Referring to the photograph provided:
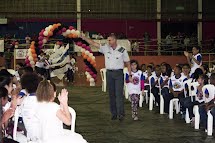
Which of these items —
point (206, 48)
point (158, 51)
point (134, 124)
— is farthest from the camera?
point (206, 48)

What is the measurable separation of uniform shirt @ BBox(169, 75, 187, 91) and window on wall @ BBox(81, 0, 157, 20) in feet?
57.5

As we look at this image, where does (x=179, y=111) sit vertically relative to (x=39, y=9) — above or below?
below

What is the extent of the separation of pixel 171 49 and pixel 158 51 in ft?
2.26

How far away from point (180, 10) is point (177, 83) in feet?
60.5

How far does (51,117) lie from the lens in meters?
5.43

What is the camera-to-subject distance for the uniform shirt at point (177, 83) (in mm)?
11109

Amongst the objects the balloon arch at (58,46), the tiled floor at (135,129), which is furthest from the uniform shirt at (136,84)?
the balloon arch at (58,46)

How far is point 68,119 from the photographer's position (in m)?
5.44

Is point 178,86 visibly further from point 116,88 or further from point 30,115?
point 30,115

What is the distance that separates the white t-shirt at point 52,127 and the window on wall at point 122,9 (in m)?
23.0

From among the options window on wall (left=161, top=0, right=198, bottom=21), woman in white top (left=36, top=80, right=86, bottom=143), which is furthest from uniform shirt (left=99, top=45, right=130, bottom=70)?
window on wall (left=161, top=0, right=198, bottom=21)

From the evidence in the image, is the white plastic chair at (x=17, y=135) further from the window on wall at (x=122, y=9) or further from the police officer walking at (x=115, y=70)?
the window on wall at (x=122, y=9)

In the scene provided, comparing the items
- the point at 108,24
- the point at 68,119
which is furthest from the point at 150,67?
the point at 108,24

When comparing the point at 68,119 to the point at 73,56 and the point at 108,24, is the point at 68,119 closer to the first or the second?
the point at 73,56
